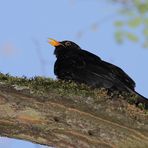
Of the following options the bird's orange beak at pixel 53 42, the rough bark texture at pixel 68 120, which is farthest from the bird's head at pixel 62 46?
the rough bark texture at pixel 68 120

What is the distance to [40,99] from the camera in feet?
5.12

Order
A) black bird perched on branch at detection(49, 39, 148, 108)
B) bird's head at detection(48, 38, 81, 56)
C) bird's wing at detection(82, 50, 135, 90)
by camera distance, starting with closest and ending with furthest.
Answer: black bird perched on branch at detection(49, 39, 148, 108) < bird's wing at detection(82, 50, 135, 90) < bird's head at detection(48, 38, 81, 56)

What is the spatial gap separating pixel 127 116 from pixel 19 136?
0.51 metres

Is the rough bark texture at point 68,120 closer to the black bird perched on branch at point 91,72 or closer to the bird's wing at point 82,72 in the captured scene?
the black bird perched on branch at point 91,72

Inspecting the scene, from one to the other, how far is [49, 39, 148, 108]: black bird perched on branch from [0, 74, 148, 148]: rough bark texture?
0.21m

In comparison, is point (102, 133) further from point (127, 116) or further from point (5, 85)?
point (5, 85)

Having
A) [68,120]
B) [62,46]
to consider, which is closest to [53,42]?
[62,46]

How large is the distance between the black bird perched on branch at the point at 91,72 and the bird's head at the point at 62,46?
193 mm

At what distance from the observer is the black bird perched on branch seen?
6.92ft

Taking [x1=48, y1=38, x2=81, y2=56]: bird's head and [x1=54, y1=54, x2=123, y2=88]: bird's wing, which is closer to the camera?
[x1=54, y1=54, x2=123, y2=88]: bird's wing

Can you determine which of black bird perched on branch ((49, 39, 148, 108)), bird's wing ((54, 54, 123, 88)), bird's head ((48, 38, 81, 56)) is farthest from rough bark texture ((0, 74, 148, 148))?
bird's head ((48, 38, 81, 56))

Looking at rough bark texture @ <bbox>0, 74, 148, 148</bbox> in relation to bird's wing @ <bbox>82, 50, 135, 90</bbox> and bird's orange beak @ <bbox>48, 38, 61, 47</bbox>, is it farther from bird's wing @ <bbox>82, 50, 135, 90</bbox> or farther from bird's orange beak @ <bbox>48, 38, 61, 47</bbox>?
bird's orange beak @ <bbox>48, 38, 61, 47</bbox>

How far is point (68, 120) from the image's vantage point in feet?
5.03

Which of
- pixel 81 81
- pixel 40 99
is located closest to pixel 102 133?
pixel 40 99
